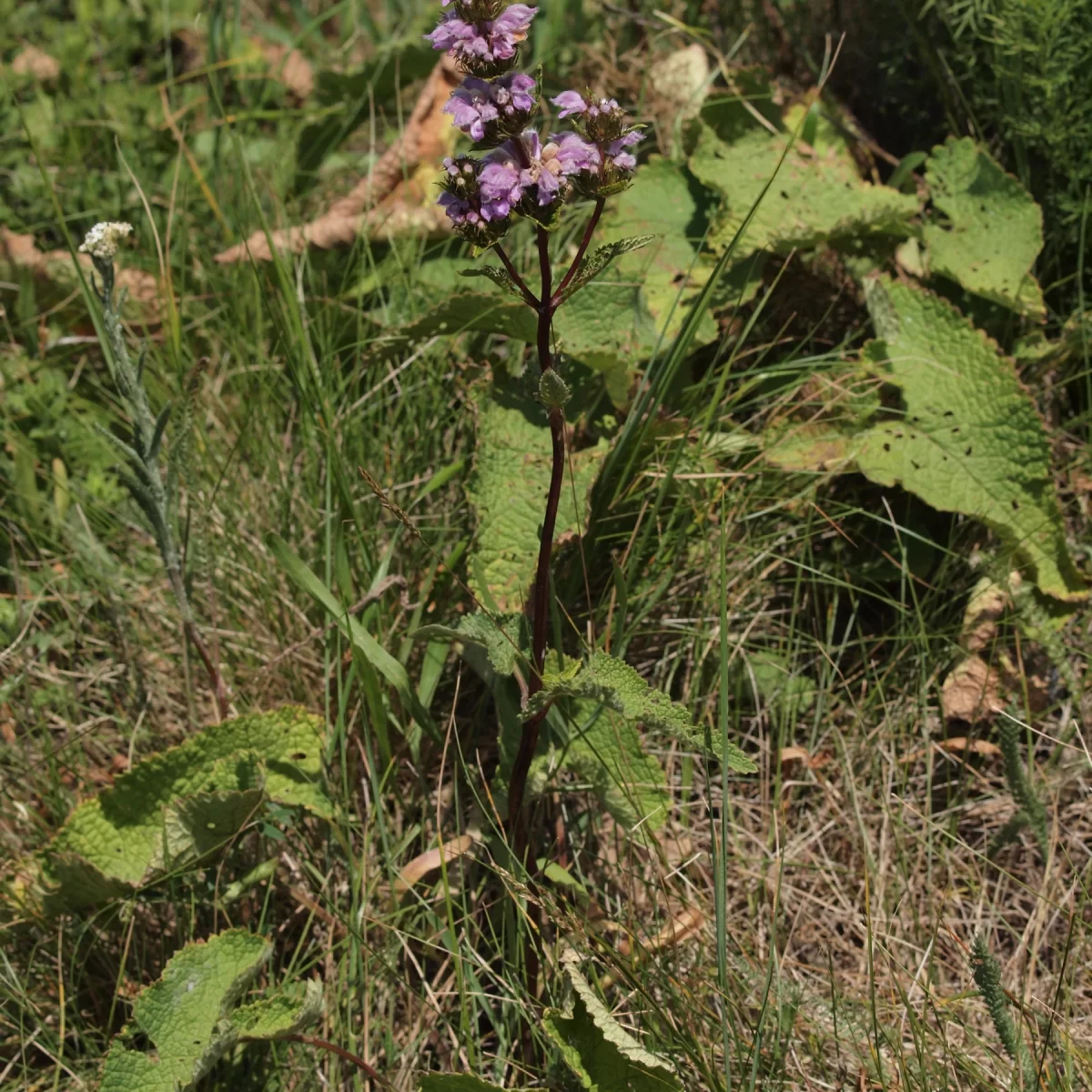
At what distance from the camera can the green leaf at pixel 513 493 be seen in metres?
2.00

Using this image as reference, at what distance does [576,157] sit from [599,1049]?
4.02 ft

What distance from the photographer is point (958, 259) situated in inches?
97.9

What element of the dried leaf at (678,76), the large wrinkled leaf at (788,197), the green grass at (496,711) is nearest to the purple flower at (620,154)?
the green grass at (496,711)

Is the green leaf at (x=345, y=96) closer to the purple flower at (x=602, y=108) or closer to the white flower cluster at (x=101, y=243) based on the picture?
the white flower cluster at (x=101, y=243)

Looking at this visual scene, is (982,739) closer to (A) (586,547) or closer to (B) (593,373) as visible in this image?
(A) (586,547)

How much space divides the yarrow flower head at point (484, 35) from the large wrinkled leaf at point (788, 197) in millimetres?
1038

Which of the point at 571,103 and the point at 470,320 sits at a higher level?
the point at 571,103

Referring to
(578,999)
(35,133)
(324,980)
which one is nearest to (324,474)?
(324,980)

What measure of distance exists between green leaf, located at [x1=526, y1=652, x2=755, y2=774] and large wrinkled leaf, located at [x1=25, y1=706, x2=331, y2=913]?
1.85 ft

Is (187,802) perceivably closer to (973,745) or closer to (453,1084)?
(453,1084)

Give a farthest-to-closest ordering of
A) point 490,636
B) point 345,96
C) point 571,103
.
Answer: point 345,96, point 490,636, point 571,103

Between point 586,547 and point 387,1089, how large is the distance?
0.97 meters

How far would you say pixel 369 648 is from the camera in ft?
6.57

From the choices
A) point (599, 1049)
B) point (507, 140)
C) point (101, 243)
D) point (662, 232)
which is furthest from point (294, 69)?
point (599, 1049)
